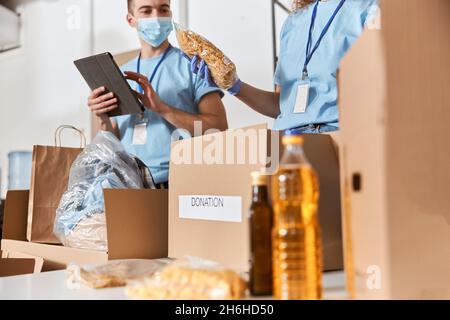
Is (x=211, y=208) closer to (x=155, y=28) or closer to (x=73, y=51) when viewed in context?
(x=155, y=28)

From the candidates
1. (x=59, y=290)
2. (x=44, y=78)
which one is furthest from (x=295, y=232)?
(x=44, y=78)

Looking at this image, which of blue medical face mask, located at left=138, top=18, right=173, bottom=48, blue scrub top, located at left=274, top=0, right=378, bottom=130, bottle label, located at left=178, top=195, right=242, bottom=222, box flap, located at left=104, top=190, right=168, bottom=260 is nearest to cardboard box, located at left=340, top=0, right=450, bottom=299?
bottle label, located at left=178, top=195, right=242, bottom=222

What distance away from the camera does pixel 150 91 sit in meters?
1.84

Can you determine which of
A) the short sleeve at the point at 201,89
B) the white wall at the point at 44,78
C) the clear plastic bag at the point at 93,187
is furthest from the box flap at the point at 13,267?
the white wall at the point at 44,78

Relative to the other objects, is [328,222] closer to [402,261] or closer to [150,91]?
[402,261]

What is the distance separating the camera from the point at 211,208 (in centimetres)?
105

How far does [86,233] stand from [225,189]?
2.01 feet

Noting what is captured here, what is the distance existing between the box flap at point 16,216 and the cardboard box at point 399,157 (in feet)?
4.84

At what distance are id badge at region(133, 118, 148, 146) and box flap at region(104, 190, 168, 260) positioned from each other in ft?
2.03

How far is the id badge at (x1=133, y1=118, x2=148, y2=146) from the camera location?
6.39 feet

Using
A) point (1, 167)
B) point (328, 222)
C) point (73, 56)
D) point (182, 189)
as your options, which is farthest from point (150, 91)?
point (1, 167)

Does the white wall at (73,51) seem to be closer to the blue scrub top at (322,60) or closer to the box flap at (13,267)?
the blue scrub top at (322,60)

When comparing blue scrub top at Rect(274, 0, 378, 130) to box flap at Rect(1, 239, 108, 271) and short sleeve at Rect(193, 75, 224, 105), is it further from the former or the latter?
box flap at Rect(1, 239, 108, 271)

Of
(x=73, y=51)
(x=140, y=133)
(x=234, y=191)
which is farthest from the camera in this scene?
(x=73, y=51)
